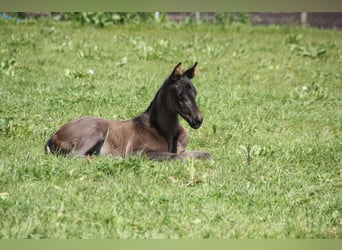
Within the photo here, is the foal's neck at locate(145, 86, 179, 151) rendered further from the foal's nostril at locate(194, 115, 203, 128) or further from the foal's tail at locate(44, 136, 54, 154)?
the foal's tail at locate(44, 136, 54, 154)

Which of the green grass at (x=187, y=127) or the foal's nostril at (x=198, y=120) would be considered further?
the foal's nostril at (x=198, y=120)

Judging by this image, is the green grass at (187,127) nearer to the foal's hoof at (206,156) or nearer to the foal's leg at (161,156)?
the foal's hoof at (206,156)

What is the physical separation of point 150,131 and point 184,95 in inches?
25.0

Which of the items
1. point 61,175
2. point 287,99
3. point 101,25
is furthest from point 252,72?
point 61,175

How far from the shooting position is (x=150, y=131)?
7.44 metres

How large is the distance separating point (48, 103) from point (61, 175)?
9.15 feet

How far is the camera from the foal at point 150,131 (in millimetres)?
7031

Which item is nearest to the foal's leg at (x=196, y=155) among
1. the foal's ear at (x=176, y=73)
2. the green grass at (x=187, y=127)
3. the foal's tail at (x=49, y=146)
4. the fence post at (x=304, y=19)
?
the green grass at (x=187, y=127)

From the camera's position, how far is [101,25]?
40.1 ft

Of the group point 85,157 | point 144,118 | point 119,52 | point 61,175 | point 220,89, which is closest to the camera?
point 61,175

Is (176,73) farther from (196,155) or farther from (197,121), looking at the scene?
(196,155)

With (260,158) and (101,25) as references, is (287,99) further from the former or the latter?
(101,25)

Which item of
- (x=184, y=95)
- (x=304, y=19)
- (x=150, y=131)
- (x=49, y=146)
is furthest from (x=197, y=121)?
(x=304, y=19)
